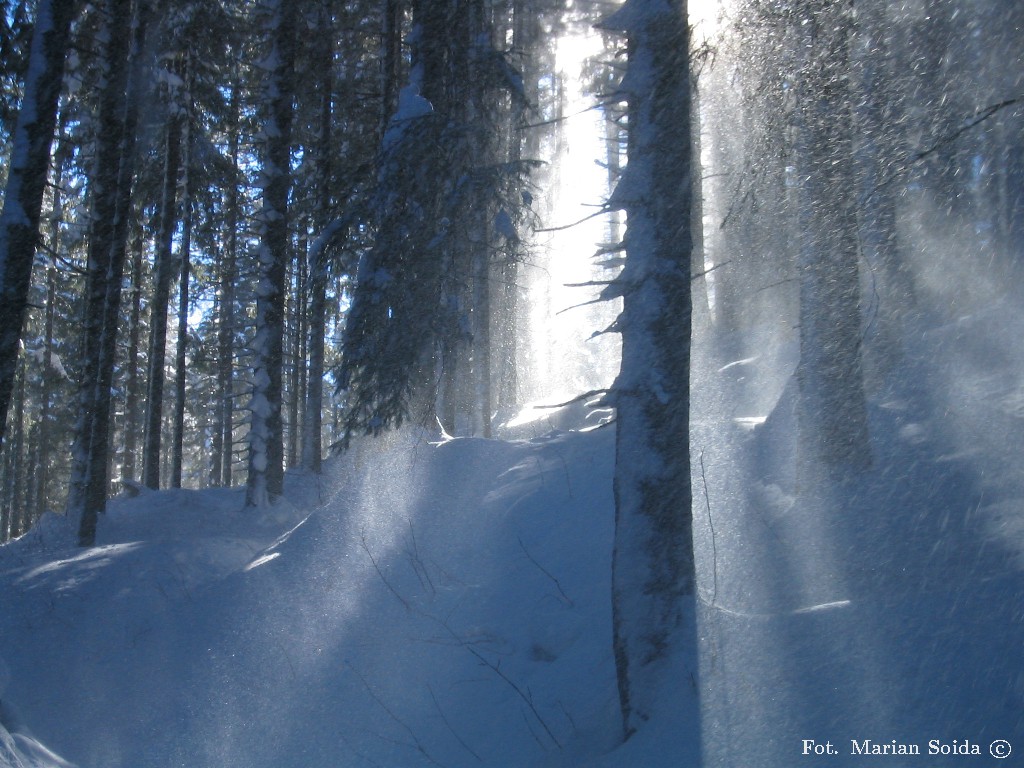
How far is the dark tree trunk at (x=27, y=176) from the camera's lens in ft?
24.1

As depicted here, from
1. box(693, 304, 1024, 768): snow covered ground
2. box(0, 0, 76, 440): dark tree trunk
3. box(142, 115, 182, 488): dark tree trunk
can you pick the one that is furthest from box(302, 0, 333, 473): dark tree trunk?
box(693, 304, 1024, 768): snow covered ground

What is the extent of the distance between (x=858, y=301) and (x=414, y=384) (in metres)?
6.23

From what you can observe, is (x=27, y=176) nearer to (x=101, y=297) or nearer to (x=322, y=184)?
(x=101, y=297)

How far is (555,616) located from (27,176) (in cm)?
674

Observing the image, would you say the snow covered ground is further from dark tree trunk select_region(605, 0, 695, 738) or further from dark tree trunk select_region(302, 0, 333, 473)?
dark tree trunk select_region(302, 0, 333, 473)

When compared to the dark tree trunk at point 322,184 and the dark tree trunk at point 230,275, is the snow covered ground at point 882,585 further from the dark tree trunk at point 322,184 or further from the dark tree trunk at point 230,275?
the dark tree trunk at point 230,275

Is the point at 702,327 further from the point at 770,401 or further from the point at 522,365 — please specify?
the point at 522,365

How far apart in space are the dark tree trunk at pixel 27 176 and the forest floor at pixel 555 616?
3045 mm

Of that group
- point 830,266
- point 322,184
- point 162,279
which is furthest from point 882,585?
point 162,279

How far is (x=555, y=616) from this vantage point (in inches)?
245

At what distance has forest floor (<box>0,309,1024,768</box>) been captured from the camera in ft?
13.1

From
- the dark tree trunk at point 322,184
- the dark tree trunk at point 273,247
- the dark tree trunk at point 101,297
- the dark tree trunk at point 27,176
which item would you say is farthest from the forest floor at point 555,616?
the dark tree trunk at point 322,184

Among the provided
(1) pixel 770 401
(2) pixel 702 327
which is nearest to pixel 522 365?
(2) pixel 702 327

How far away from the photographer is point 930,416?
679 centimetres
